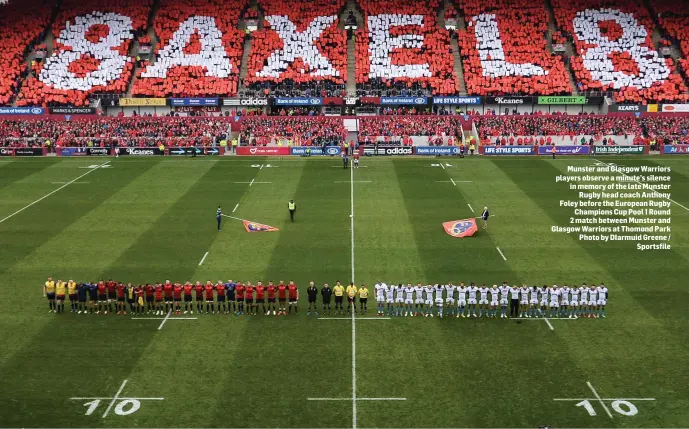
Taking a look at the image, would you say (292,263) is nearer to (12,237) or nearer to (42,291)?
(42,291)

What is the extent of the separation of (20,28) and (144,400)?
238ft

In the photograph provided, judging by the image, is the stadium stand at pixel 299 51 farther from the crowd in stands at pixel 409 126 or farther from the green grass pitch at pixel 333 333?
the green grass pitch at pixel 333 333

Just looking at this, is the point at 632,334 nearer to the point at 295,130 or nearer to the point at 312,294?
the point at 312,294

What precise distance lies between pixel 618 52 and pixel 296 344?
64209 millimetres

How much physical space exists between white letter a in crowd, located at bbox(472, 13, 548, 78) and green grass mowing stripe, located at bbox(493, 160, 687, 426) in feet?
133

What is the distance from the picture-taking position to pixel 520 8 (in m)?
82.9

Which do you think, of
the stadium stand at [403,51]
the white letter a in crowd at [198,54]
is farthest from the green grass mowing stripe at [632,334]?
the white letter a in crowd at [198,54]

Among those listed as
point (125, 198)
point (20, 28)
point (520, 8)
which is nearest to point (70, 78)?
point (20, 28)

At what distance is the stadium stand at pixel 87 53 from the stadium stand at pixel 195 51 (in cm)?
239

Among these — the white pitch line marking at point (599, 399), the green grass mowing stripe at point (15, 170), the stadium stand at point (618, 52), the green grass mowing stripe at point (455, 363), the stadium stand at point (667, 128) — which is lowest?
the white pitch line marking at point (599, 399)

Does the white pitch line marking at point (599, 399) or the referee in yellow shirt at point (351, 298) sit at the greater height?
the referee in yellow shirt at point (351, 298)

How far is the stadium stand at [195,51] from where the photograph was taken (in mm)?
74250

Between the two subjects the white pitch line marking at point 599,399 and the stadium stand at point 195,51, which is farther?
the stadium stand at point 195,51

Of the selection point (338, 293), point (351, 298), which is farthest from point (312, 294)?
point (351, 298)
